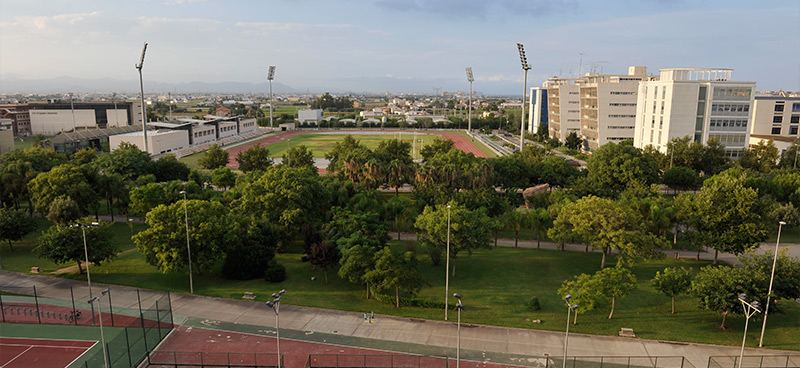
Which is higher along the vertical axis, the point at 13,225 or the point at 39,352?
the point at 13,225

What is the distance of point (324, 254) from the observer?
34000 mm

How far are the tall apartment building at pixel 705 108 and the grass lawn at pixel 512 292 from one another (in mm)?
45467

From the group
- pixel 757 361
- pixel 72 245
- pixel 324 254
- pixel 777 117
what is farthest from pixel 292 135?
pixel 757 361

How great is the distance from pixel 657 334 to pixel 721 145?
189 ft

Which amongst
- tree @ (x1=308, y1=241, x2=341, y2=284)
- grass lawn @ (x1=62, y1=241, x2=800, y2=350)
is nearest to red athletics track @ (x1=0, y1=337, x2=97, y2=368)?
grass lawn @ (x1=62, y1=241, x2=800, y2=350)

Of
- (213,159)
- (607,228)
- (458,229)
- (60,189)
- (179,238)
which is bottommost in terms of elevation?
(213,159)

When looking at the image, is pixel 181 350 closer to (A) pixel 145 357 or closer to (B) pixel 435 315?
(A) pixel 145 357

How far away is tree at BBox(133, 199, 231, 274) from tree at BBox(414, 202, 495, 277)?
1424cm

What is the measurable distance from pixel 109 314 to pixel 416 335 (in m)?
17.9

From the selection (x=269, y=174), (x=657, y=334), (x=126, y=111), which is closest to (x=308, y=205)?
(x=269, y=174)

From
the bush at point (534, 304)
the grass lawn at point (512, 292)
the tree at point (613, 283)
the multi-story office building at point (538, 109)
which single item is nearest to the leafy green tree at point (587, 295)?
the tree at point (613, 283)

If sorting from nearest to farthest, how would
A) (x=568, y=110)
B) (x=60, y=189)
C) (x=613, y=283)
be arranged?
1. (x=613, y=283)
2. (x=60, y=189)
3. (x=568, y=110)

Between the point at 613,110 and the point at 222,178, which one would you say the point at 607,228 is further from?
the point at 613,110

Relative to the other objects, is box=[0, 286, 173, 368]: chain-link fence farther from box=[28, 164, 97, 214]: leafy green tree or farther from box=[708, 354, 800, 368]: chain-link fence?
box=[708, 354, 800, 368]: chain-link fence
